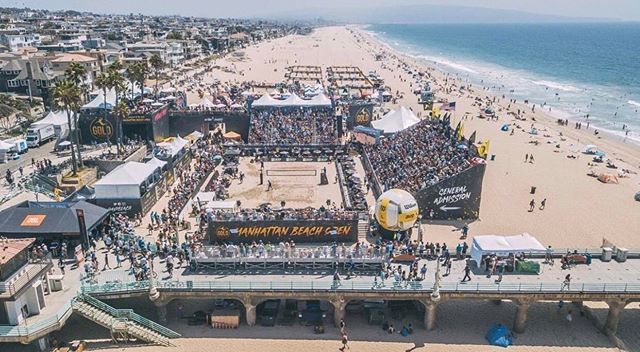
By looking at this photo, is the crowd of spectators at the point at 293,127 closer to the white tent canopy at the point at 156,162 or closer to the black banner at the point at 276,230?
the white tent canopy at the point at 156,162

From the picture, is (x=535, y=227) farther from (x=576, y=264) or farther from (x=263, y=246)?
(x=263, y=246)

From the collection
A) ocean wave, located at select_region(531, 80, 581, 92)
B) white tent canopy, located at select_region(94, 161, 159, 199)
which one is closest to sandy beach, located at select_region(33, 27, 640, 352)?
white tent canopy, located at select_region(94, 161, 159, 199)

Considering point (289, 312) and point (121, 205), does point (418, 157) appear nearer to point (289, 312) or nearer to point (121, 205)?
point (289, 312)

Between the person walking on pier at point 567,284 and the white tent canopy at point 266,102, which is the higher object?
the white tent canopy at point 266,102

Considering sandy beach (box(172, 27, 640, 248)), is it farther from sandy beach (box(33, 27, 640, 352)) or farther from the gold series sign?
the gold series sign

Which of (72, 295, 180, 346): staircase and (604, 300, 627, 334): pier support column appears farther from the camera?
(604, 300, 627, 334): pier support column

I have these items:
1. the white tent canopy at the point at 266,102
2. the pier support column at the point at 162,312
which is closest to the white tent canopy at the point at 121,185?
the pier support column at the point at 162,312

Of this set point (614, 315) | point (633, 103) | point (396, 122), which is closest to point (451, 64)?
point (633, 103)
